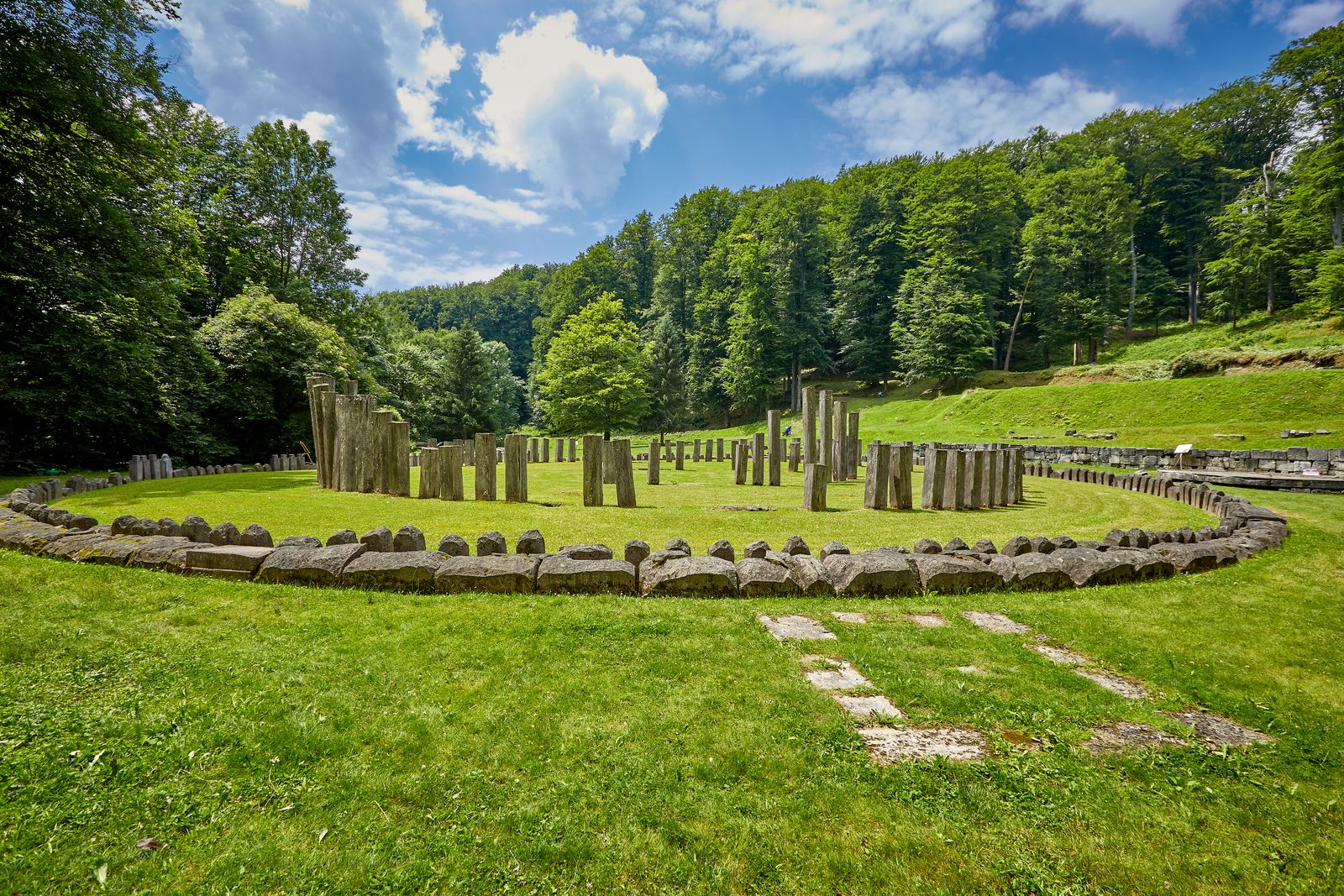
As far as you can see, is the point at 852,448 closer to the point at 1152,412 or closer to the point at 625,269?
the point at 1152,412

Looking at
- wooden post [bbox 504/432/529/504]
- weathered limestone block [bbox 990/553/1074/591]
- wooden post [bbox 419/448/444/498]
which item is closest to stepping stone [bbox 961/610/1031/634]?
weathered limestone block [bbox 990/553/1074/591]

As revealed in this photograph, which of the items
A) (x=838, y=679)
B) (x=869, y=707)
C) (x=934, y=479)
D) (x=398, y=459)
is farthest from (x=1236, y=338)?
(x=398, y=459)

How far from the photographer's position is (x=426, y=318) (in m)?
90.8

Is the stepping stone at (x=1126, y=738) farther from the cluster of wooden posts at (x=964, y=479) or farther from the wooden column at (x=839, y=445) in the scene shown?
the wooden column at (x=839, y=445)

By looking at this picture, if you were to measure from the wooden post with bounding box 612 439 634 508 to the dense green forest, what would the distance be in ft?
47.8

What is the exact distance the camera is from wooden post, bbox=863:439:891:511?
422 inches

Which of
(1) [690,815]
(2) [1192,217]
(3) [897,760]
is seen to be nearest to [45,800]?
(1) [690,815]

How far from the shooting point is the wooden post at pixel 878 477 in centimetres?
1072

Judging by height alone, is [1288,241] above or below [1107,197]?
below

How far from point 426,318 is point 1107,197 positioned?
9166 cm

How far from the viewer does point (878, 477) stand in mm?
10750

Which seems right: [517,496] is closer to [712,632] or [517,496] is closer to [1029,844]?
[712,632]

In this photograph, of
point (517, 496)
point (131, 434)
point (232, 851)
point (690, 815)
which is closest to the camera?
point (232, 851)

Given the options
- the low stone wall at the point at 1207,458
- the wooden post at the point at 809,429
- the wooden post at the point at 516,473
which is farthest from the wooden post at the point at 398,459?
the low stone wall at the point at 1207,458
